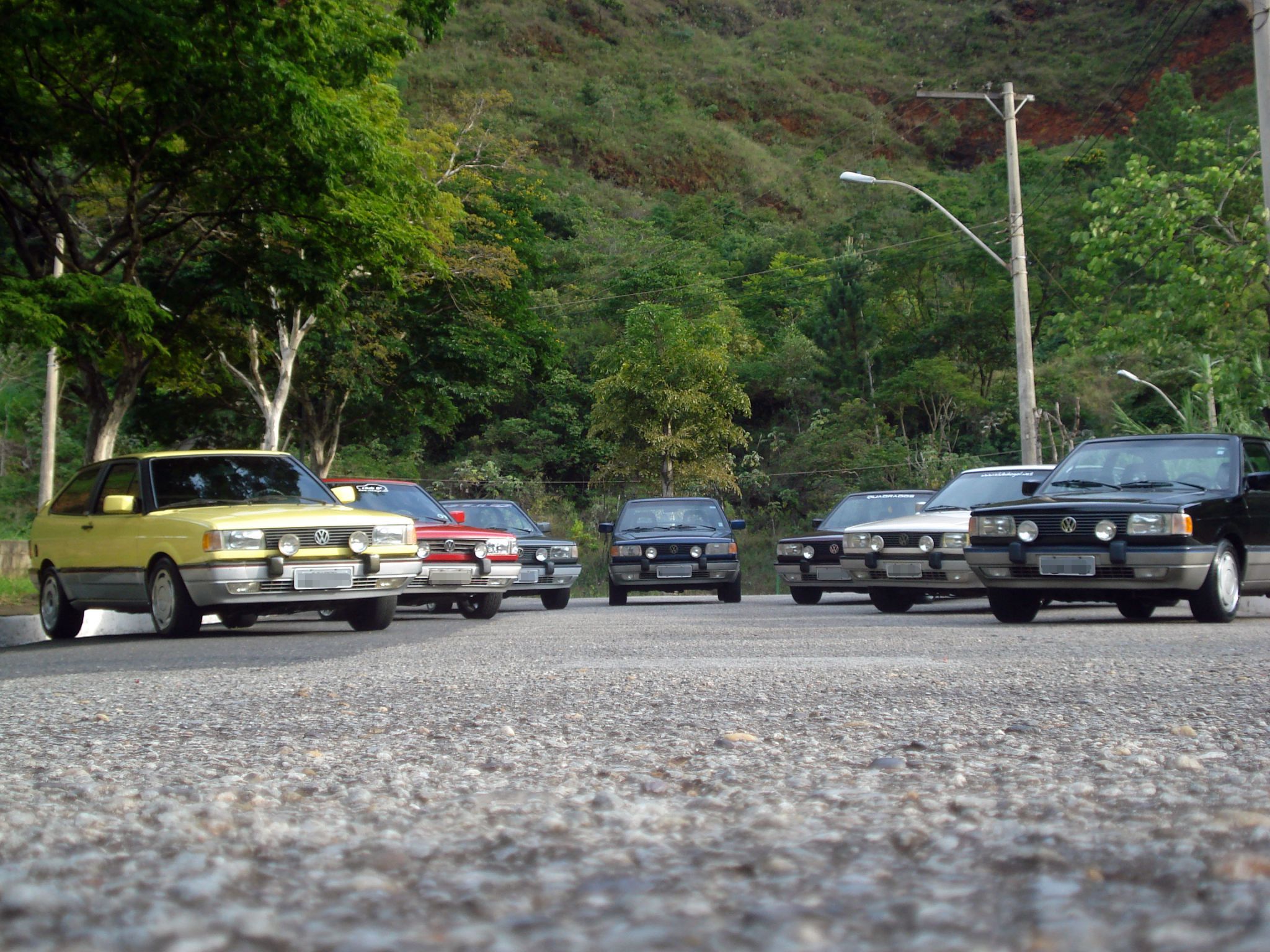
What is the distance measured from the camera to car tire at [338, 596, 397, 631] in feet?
37.9

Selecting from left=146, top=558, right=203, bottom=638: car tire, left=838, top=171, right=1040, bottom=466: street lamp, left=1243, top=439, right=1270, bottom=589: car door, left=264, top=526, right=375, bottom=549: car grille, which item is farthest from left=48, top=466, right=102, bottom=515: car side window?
left=838, top=171, right=1040, bottom=466: street lamp

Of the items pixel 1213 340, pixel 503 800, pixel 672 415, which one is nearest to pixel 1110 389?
pixel 672 415

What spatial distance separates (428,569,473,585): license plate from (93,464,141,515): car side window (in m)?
3.12

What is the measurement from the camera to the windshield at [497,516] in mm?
18375

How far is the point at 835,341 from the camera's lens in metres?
47.6

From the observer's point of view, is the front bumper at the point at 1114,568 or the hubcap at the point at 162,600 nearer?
the front bumper at the point at 1114,568

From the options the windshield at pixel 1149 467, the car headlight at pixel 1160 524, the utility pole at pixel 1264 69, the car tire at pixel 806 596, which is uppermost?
the utility pole at pixel 1264 69

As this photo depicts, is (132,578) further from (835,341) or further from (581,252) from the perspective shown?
(581,252)

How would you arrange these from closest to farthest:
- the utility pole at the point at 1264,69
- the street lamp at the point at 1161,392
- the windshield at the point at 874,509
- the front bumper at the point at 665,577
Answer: the utility pole at the point at 1264,69
the windshield at the point at 874,509
the front bumper at the point at 665,577
the street lamp at the point at 1161,392

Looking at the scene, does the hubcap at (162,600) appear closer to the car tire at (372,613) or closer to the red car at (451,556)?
the car tire at (372,613)

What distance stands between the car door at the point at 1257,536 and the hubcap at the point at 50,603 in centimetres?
1051

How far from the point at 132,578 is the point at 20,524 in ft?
99.5

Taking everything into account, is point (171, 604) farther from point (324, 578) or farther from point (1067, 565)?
point (1067, 565)

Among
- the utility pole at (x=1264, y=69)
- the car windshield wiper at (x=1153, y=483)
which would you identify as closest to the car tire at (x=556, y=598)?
the car windshield wiper at (x=1153, y=483)
